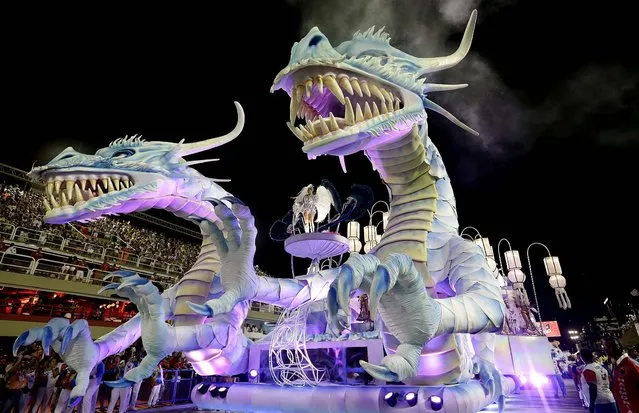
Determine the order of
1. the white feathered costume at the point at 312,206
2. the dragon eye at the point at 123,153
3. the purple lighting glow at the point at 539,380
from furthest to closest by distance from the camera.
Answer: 1. the purple lighting glow at the point at 539,380
2. the white feathered costume at the point at 312,206
3. the dragon eye at the point at 123,153

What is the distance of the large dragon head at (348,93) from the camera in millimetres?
2229

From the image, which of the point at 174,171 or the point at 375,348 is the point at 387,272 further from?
the point at 174,171

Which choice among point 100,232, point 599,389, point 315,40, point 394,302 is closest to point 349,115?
point 315,40

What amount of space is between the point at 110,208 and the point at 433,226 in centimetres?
280

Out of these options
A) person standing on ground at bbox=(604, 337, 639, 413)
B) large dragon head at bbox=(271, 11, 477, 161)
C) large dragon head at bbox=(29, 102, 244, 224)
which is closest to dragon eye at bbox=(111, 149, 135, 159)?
large dragon head at bbox=(29, 102, 244, 224)

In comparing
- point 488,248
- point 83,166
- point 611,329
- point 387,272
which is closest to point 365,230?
point 488,248

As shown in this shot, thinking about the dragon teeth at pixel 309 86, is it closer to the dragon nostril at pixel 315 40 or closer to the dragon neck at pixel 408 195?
the dragon nostril at pixel 315 40

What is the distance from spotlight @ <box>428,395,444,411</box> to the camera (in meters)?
2.39

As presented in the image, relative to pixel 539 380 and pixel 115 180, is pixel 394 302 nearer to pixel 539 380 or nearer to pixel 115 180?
pixel 115 180

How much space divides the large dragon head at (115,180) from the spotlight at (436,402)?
9.12 ft

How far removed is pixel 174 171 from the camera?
380 centimetres

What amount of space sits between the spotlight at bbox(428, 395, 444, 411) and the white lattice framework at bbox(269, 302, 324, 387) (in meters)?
1.11

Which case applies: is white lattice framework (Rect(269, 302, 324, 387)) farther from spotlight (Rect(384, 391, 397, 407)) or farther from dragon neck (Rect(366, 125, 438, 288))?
dragon neck (Rect(366, 125, 438, 288))

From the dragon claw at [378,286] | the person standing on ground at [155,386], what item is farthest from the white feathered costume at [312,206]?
the person standing on ground at [155,386]
